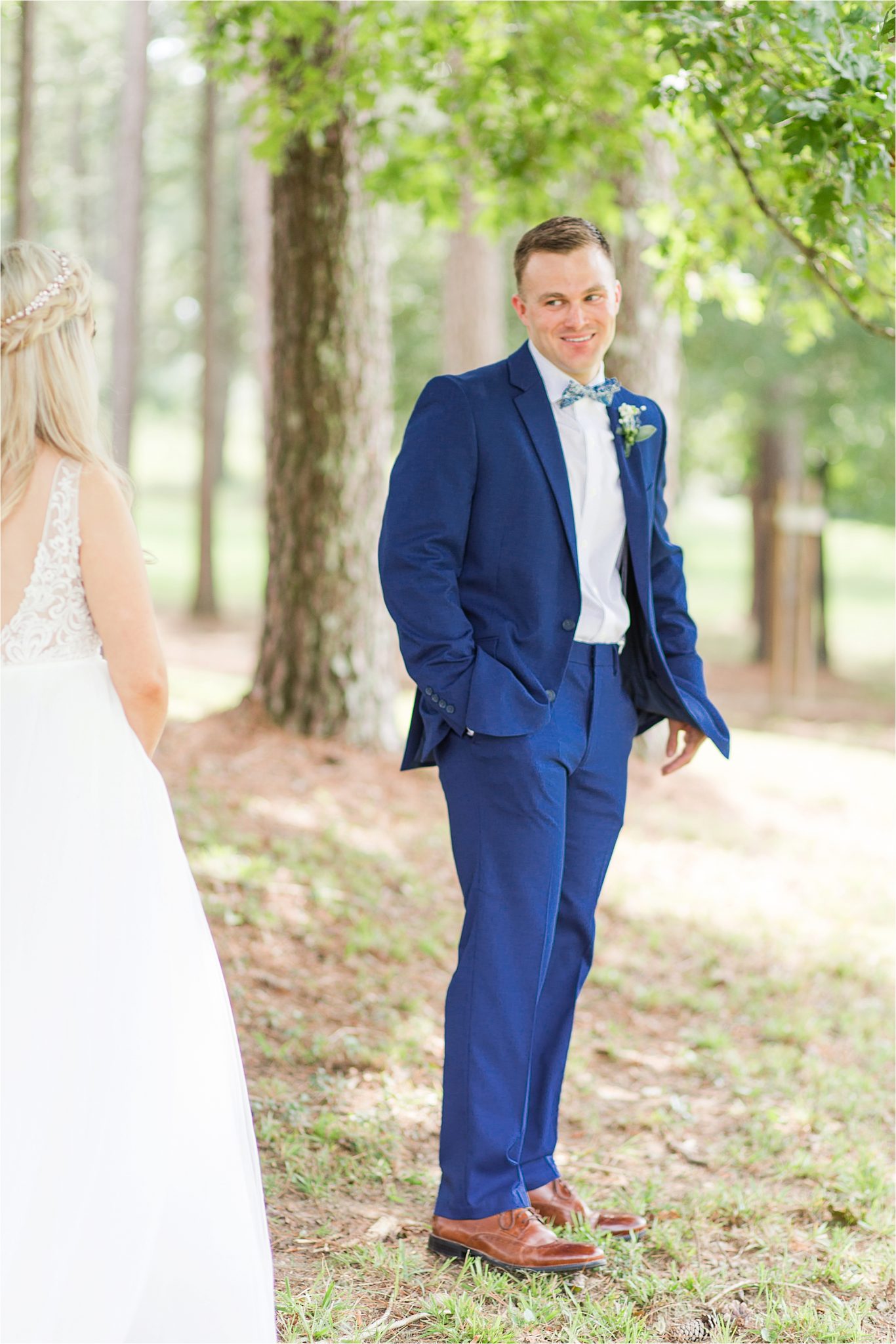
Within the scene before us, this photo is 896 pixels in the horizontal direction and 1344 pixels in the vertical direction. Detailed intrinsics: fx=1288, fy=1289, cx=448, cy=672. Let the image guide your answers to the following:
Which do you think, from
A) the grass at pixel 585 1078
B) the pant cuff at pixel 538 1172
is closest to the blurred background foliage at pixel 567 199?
the pant cuff at pixel 538 1172

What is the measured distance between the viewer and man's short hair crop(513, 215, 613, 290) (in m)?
3.10

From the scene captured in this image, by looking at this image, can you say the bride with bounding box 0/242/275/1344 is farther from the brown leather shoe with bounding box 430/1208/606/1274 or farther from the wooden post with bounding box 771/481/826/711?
the wooden post with bounding box 771/481/826/711

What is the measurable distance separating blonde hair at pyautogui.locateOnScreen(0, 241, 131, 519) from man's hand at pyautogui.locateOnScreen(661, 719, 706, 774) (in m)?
1.65

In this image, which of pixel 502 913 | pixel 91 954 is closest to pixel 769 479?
pixel 502 913

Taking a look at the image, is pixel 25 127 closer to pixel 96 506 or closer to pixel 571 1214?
pixel 96 506

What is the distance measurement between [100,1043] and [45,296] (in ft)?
4.69

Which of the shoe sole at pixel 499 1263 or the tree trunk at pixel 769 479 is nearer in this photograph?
the shoe sole at pixel 499 1263

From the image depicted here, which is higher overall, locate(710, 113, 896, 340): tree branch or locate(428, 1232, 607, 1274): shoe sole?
locate(710, 113, 896, 340): tree branch

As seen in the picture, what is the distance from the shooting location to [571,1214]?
10.9ft

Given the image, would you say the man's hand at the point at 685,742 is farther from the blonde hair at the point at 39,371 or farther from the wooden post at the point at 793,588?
the wooden post at the point at 793,588

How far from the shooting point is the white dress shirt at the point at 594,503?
125 inches

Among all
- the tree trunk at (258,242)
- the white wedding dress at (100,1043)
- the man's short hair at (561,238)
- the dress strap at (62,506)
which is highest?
the tree trunk at (258,242)

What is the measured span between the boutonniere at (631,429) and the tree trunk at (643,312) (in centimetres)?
510

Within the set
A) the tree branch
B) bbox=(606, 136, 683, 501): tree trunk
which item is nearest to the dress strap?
the tree branch
